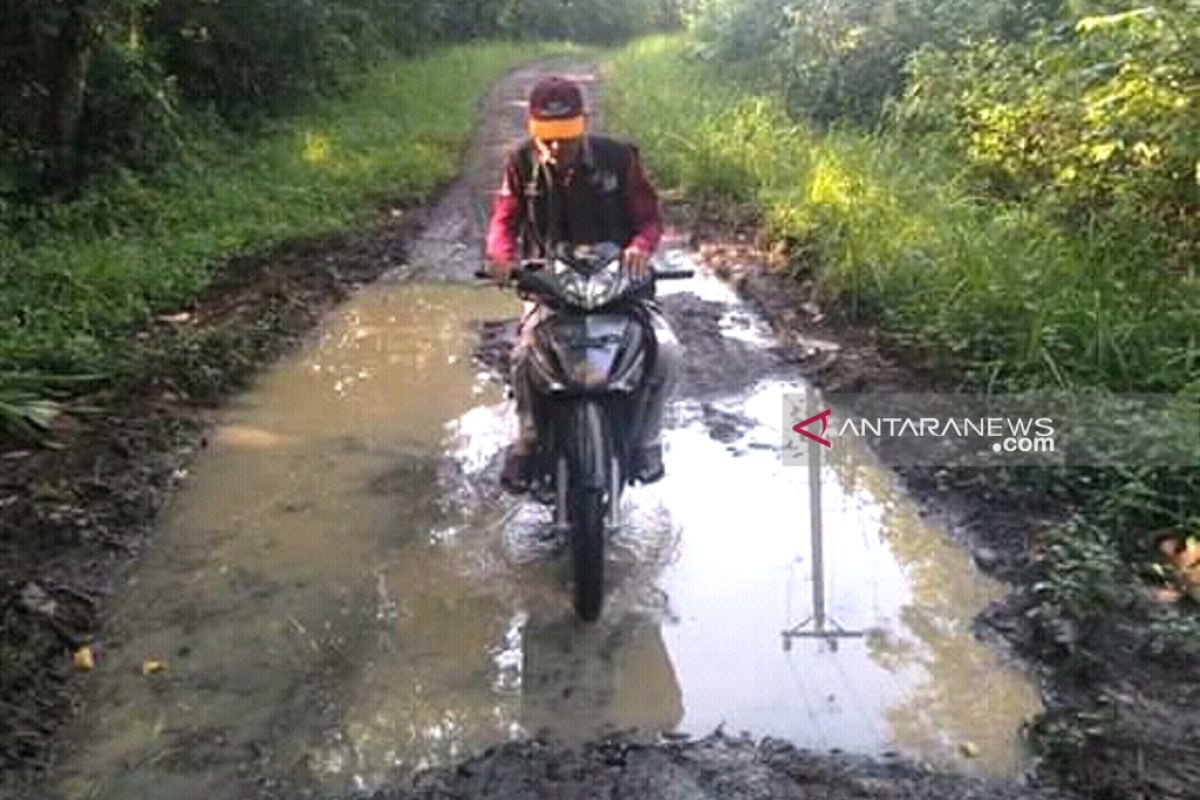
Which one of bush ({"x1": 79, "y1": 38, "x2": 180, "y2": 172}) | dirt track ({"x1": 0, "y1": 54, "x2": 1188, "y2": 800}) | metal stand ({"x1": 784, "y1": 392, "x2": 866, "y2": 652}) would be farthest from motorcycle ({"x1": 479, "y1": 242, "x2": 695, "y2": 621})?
bush ({"x1": 79, "y1": 38, "x2": 180, "y2": 172})

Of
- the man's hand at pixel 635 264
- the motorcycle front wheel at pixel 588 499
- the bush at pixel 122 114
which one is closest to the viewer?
the motorcycle front wheel at pixel 588 499

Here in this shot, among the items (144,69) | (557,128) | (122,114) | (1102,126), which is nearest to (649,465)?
(557,128)

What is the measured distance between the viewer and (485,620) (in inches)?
185

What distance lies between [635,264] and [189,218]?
7.14 meters

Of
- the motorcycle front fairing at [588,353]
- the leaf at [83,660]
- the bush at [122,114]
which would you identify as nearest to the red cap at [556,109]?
the motorcycle front fairing at [588,353]

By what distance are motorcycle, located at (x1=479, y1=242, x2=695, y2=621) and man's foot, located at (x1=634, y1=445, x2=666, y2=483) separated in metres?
0.10

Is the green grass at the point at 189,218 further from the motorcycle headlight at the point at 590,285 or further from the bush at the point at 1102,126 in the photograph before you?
the bush at the point at 1102,126

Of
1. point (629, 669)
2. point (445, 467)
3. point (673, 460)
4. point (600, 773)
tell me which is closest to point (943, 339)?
point (673, 460)

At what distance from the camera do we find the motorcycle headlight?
4.64 m

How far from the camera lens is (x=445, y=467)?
6.18m

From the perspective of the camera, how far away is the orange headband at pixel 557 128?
500 centimetres

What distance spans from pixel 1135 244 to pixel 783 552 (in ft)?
10.7

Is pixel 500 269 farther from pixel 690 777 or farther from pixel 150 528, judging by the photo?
pixel 690 777

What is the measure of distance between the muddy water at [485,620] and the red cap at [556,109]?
1.70 m
